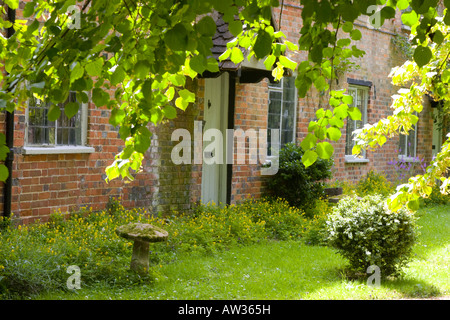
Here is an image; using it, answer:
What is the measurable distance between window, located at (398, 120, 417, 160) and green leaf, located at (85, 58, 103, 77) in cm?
1575

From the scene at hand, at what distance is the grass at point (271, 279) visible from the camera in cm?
659

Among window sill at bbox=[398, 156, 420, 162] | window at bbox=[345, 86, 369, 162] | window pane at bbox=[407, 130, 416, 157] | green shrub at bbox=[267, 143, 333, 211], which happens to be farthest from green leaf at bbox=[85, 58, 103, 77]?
window pane at bbox=[407, 130, 416, 157]

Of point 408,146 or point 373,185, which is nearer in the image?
point 373,185

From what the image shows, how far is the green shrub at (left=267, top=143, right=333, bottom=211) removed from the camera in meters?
12.2

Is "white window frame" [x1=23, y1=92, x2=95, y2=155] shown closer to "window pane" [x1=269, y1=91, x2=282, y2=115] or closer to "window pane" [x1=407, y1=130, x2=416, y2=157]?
"window pane" [x1=269, y1=91, x2=282, y2=115]

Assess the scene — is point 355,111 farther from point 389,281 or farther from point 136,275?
point 389,281

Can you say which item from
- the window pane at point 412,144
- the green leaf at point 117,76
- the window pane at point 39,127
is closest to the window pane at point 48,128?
the window pane at point 39,127

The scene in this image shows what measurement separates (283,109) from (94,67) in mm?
10701

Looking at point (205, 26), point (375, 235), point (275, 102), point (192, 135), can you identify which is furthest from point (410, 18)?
point (275, 102)

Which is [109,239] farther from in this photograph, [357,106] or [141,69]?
[357,106]

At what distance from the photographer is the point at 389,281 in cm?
760

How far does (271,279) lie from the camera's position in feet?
24.4

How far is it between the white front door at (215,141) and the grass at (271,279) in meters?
2.42

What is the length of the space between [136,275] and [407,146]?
13217mm
